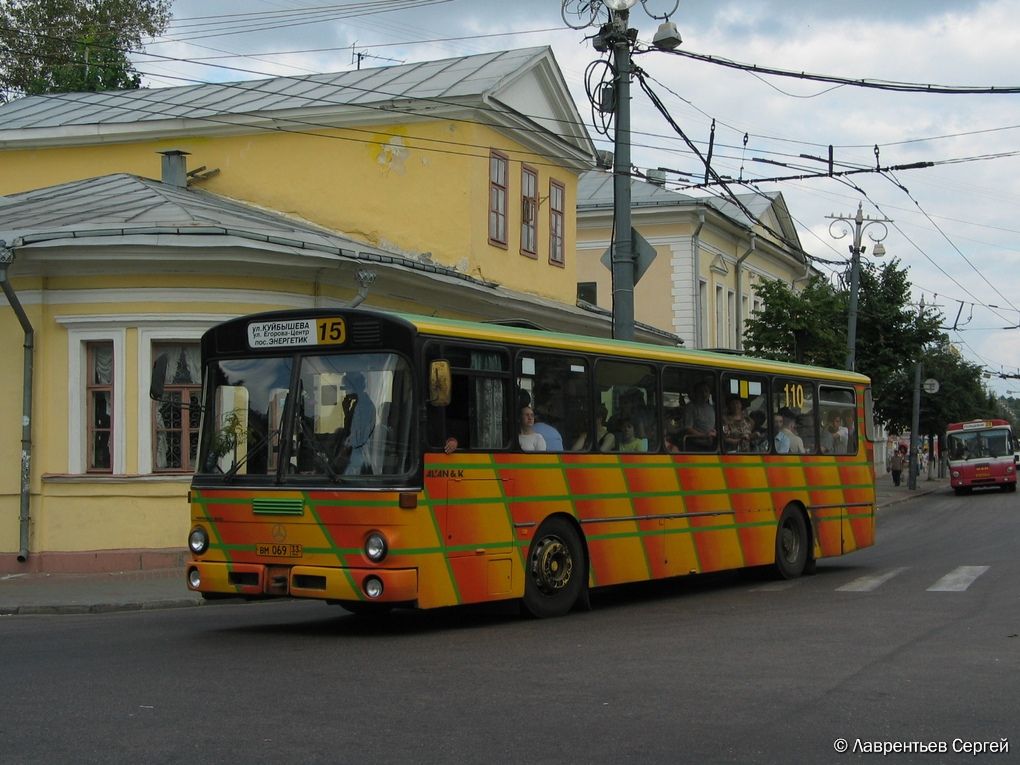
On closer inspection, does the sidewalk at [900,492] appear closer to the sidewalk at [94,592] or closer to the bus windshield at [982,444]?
the bus windshield at [982,444]

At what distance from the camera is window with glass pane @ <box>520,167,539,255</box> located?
28281 millimetres

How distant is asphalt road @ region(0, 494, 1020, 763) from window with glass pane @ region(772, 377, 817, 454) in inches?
117

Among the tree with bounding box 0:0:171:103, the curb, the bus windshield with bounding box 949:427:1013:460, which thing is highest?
the tree with bounding box 0:0:171:103

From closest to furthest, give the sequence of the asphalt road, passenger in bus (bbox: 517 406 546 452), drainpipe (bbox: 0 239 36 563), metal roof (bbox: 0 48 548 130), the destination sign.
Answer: the asphalt road < the destination sign < passenger in bus (bbox: 517 406 546 452) < drainpipe (bbox: 0 239 36 563) < metal roof (bbox: 0 48 548 130)

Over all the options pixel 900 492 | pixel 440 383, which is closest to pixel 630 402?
pixel 440 383

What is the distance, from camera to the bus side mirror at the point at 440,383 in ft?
35.8

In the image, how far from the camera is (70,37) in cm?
4459

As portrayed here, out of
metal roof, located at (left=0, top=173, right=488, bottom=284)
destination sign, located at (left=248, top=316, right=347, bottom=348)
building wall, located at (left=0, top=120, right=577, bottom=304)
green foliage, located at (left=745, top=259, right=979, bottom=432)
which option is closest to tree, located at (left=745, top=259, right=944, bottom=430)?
green foliage, located at (left=745, top=259, right=979, bottom=432)

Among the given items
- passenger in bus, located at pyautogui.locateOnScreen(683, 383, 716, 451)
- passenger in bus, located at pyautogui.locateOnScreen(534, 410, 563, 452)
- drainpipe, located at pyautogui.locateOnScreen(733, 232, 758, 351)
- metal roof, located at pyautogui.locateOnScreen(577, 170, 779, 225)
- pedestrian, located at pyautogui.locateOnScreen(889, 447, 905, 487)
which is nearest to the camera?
passenger in bus, located at pyautogui.locateOnScreen(534, 410, 563, 452)

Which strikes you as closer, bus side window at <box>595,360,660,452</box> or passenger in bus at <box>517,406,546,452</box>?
passenger in bus at <box>517,406,546,452</box>

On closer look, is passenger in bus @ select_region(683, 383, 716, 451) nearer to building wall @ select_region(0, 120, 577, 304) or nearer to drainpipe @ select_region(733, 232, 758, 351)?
building wall @ select_region(0, 120, 577, 304)

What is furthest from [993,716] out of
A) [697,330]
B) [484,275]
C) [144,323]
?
[697,330]

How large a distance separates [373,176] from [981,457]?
104 feet

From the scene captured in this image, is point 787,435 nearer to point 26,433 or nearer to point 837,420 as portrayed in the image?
point 837,420
